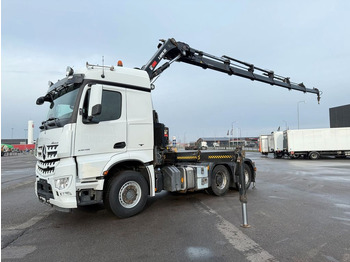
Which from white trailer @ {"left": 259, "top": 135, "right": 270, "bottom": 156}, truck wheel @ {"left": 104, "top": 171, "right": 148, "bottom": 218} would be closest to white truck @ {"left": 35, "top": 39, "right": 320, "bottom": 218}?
truck wheel @ {"left": 104, "top": 171, "right": 148, "bottom": 218}

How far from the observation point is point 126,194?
5.62m

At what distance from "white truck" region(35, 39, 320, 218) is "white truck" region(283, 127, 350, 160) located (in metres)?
23.2

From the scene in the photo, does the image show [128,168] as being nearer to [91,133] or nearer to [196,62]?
[91,133]

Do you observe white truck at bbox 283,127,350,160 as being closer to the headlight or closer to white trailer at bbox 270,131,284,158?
white trailer at bbox 270,131,284,158

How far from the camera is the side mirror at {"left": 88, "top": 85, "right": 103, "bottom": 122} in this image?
189 inches

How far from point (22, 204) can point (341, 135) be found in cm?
2878

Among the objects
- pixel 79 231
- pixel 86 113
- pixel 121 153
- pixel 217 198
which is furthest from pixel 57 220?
pixel 217 198

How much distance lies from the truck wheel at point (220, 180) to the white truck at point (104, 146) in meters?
1.01

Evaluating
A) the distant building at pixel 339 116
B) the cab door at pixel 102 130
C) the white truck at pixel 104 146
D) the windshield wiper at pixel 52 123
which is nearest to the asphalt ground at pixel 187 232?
the white truck at pixel 104 146

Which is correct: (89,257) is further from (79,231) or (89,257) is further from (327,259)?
(327,259)

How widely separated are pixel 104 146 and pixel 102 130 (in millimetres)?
352

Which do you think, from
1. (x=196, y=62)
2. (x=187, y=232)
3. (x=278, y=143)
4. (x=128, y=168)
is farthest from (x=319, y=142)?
(x=187, y=232)

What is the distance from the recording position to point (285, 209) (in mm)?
6270

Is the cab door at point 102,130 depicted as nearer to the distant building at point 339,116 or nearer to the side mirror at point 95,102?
the side mirror at point 95,102
